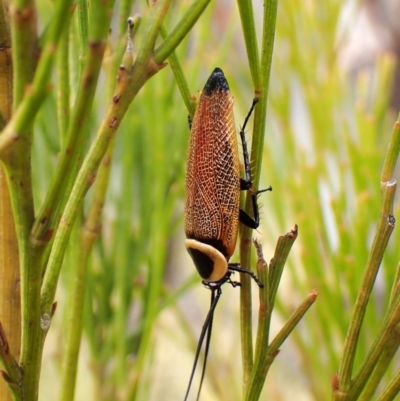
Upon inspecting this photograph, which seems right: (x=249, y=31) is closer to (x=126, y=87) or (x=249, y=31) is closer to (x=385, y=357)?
(x=126, y=87)

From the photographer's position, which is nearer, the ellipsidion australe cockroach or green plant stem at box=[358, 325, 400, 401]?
green plant stem at box=[358, 325, 400, 401]

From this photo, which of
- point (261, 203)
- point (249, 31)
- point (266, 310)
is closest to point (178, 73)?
point (249, 31)

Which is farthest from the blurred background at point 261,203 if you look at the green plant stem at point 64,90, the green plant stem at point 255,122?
the green plant stem at point 255,122

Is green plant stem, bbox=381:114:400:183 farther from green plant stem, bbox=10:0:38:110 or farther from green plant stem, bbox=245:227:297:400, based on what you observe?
green plant stem, bbox=10:0:38:110

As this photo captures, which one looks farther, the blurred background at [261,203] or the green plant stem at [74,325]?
the blurred background at [261,203]

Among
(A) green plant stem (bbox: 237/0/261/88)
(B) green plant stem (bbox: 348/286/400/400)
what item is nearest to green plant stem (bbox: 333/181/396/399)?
(B) green plant stem (bbox: 348/286/400/400)

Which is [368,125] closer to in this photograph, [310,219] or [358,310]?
[310,219]

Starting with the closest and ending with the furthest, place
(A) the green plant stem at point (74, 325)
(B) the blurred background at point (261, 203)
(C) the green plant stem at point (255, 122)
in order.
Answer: (C) the green plant stem at point (255, 122) < (A) the green plant stem at point (74, 325) < (B) the blurred background at point (261, 203)

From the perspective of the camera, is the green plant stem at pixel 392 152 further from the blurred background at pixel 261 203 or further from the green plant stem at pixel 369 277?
the blurred background at pixel 261 203
